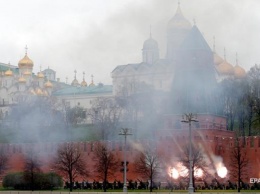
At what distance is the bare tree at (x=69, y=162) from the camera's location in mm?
48562

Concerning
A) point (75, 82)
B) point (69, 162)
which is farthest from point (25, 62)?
point (69, 162)

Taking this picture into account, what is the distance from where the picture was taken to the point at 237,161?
47.3 metres

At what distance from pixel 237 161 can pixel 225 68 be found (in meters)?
32.4

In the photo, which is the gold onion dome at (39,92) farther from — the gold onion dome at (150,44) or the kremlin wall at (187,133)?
the kremlin wall at (187,133)

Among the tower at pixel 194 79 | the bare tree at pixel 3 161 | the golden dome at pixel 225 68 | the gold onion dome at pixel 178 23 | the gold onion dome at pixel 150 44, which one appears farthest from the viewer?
the gold onion dome at pixel 150 44

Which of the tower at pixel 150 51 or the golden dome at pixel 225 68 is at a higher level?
the tower at pixel 150 51

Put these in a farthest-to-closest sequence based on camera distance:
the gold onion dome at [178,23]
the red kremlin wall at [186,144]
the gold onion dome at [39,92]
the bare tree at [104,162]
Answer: the gold onion dome at [39,92] → the gold onion dome at [178,23] → the bare tree at [104,162] → the red kremlin wall at [186,144]

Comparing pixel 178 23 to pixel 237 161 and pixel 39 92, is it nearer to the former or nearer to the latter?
pixel 39 92

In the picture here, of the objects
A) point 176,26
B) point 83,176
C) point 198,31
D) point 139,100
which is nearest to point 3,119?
point 139,100

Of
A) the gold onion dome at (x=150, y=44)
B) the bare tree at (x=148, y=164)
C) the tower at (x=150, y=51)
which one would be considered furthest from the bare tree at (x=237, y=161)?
the gold onion dome at (x=150, y=44)

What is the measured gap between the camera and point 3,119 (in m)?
80.9

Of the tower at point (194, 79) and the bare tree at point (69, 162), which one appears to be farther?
the tower at point (194, 79)

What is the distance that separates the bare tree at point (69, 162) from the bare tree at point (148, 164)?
445 cm

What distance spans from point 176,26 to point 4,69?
47661 millimetres
